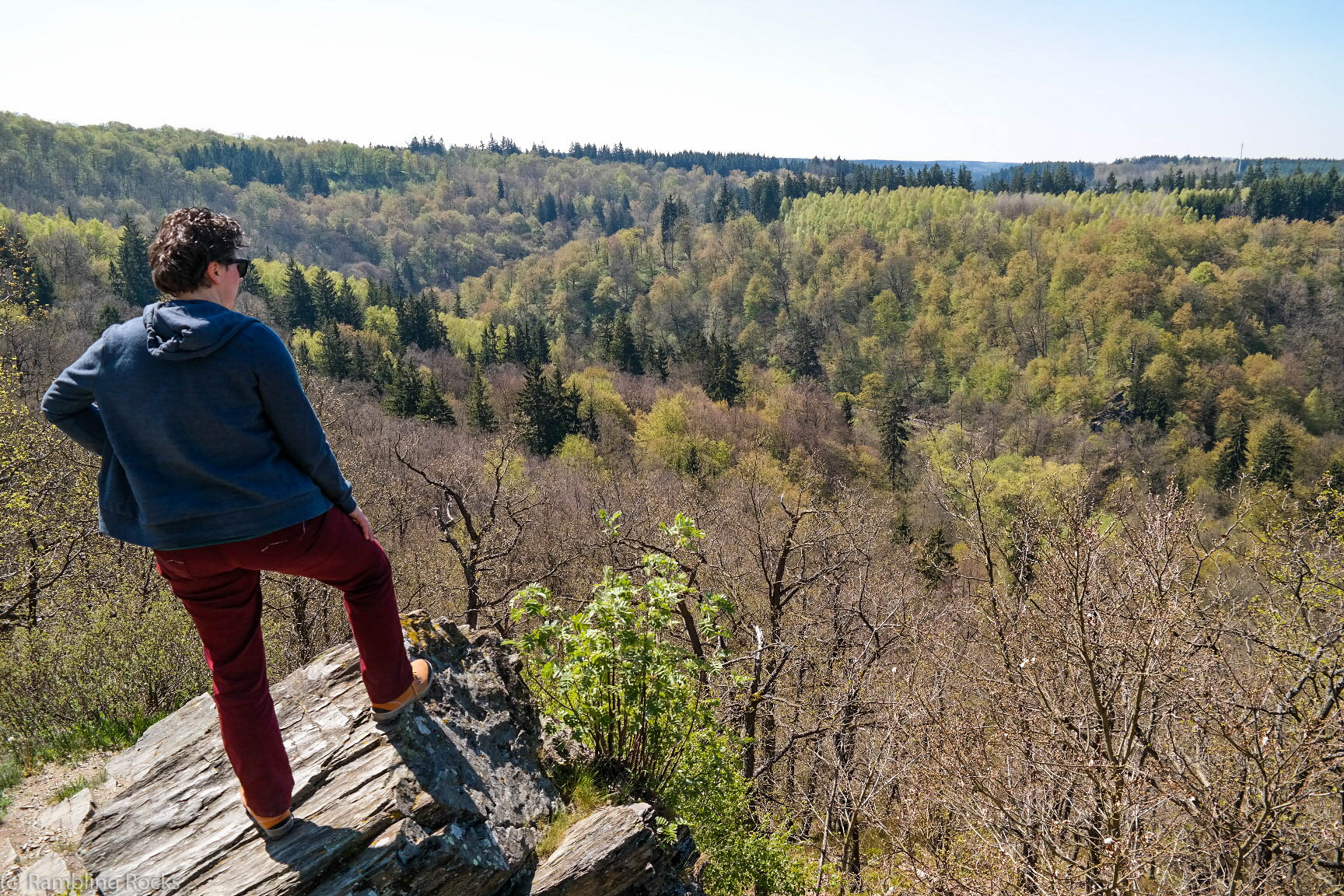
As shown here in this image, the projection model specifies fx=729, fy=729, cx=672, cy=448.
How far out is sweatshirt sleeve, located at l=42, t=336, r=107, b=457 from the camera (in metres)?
2.86

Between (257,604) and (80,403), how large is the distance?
1.11 m

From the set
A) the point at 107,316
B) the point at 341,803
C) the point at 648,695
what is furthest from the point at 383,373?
the point at 341,803

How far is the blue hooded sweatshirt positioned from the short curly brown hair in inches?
3.1

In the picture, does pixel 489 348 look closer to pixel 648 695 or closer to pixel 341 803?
pixel 648 695

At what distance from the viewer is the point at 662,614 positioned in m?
4.85

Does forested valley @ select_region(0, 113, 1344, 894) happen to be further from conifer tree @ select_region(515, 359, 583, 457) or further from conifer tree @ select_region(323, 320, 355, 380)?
conifer tree @ select_region(323, 320, 355, 380)

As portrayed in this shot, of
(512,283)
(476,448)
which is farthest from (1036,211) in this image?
(476,448)

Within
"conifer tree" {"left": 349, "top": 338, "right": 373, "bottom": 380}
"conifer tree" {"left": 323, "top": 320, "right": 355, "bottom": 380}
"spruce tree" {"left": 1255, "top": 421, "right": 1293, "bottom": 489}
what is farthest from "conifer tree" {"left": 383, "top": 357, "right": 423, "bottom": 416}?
"spruce tree" {"left": 1255, "top": 421, "right": 1293, "bottom": 489}

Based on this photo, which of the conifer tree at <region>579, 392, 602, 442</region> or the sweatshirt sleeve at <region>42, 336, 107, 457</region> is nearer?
the sweatshirt sleeve at <region>42, 336, 107, 457</region>

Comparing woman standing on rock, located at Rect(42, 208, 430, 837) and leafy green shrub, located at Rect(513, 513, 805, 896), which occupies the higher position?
woman standing on rock, located at Rect(42, 208, 430, 837)

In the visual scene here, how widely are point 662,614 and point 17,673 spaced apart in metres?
7.18

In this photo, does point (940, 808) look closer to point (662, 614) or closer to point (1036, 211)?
point (662, 614)

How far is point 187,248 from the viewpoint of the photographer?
2.87m

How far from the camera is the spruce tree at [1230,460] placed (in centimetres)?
5475
